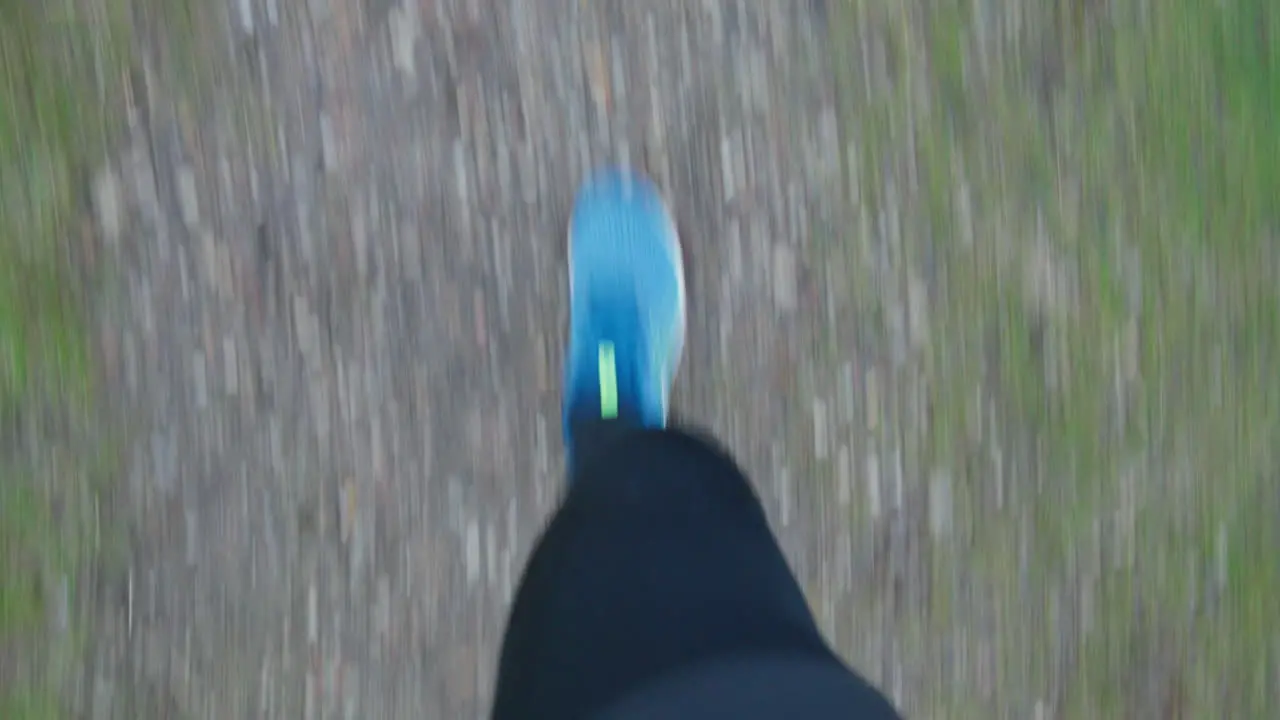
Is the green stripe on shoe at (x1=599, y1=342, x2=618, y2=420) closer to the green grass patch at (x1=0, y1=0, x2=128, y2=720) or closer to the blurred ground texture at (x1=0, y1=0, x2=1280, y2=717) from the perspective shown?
the blurred ground texture at (x1=0, y1=0, x2=1280, y2=717)

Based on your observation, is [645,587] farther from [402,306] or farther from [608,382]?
[402,306]

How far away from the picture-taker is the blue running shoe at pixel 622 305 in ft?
3.75

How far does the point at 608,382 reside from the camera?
1149 millimetres

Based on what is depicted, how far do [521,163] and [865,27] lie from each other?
1.33 feet

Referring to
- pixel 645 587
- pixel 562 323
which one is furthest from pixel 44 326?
pixel 645 587

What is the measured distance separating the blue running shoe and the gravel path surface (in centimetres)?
2

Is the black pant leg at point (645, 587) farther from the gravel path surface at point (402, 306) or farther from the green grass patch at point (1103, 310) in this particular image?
the green grass patch at point (1103, 310)

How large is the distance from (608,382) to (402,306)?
23 centimetres

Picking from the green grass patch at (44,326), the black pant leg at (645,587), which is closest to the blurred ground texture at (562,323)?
the green grass patch at (44,326)

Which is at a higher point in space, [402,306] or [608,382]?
[402,306]

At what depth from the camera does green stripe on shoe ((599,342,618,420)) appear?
1.14 meters

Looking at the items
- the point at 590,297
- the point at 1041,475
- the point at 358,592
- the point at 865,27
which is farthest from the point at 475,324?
the point at 1041,475

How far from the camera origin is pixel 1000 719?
127 cm

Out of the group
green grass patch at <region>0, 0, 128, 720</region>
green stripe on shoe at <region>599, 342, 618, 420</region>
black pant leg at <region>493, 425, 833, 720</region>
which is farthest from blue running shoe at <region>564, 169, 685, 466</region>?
green grass patch at <region>0, 0, 128, 720</region>
